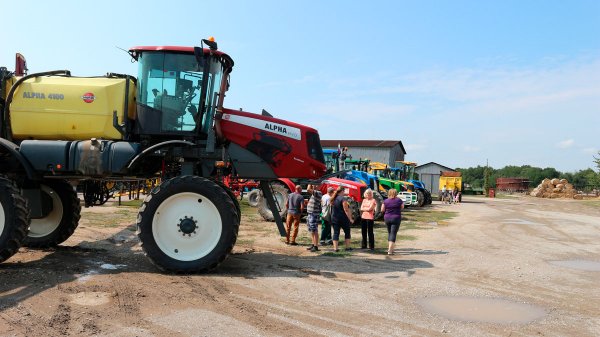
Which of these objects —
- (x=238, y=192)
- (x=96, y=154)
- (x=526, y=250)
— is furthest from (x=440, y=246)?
(x=238, y=192)

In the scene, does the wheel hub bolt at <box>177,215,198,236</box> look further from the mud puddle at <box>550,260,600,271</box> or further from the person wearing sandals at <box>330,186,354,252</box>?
the mud puddle at <box>550,260,600,271</box>

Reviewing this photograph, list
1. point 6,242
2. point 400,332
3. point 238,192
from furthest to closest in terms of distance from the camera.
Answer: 1. point 238,192
2. point 6,242
3. point 400,332

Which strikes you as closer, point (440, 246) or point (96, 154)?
point (96, 154)

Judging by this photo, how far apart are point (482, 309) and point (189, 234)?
445 cm

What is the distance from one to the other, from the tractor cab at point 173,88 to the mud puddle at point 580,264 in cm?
756

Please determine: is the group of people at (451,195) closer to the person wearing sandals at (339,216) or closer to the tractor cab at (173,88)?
the person wearing sandals at (339,216)

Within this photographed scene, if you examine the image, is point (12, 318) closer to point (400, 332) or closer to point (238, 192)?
point (400, 332)

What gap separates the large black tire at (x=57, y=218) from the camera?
9.68 m

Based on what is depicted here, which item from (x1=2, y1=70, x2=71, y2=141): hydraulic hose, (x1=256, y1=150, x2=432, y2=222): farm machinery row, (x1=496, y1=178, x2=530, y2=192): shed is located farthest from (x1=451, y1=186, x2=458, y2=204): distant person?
(x1=496, y1=178, x2=530, y2=192): shed

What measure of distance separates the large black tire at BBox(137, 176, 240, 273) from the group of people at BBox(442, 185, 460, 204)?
109 ft

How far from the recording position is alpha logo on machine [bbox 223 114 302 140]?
27.7ft

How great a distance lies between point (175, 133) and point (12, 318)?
3.85m

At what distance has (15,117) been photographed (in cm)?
779

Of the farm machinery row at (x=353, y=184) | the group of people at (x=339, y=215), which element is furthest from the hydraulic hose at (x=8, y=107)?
the group of people at (x=339, y=215)
